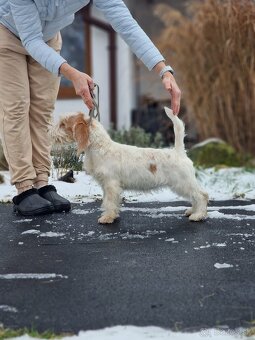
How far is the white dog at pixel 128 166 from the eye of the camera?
4.68m

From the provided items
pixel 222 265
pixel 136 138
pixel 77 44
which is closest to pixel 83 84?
pixel 222 265

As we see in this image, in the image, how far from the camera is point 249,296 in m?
3.25

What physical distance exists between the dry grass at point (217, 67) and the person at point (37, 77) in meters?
3.32

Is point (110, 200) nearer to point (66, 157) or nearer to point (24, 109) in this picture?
point (66, 157)

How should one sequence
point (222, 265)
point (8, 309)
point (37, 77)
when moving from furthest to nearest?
point (37, 77)
point (222, 265)
point (8, 309)

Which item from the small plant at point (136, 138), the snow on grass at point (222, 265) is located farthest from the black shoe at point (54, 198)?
the small plant at point (136, 138)

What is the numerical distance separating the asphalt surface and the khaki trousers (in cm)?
38

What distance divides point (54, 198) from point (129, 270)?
153 centimetres

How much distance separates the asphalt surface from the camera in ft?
9.92

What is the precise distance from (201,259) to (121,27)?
1782 mm

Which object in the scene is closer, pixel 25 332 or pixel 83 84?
pixel 25 332

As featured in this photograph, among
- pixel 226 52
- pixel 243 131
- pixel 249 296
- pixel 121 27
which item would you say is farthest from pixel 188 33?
pixel 249 296

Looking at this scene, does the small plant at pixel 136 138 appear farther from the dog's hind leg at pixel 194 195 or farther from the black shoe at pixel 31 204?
the dog's hind leg at pixel 194 195

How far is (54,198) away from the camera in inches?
200
